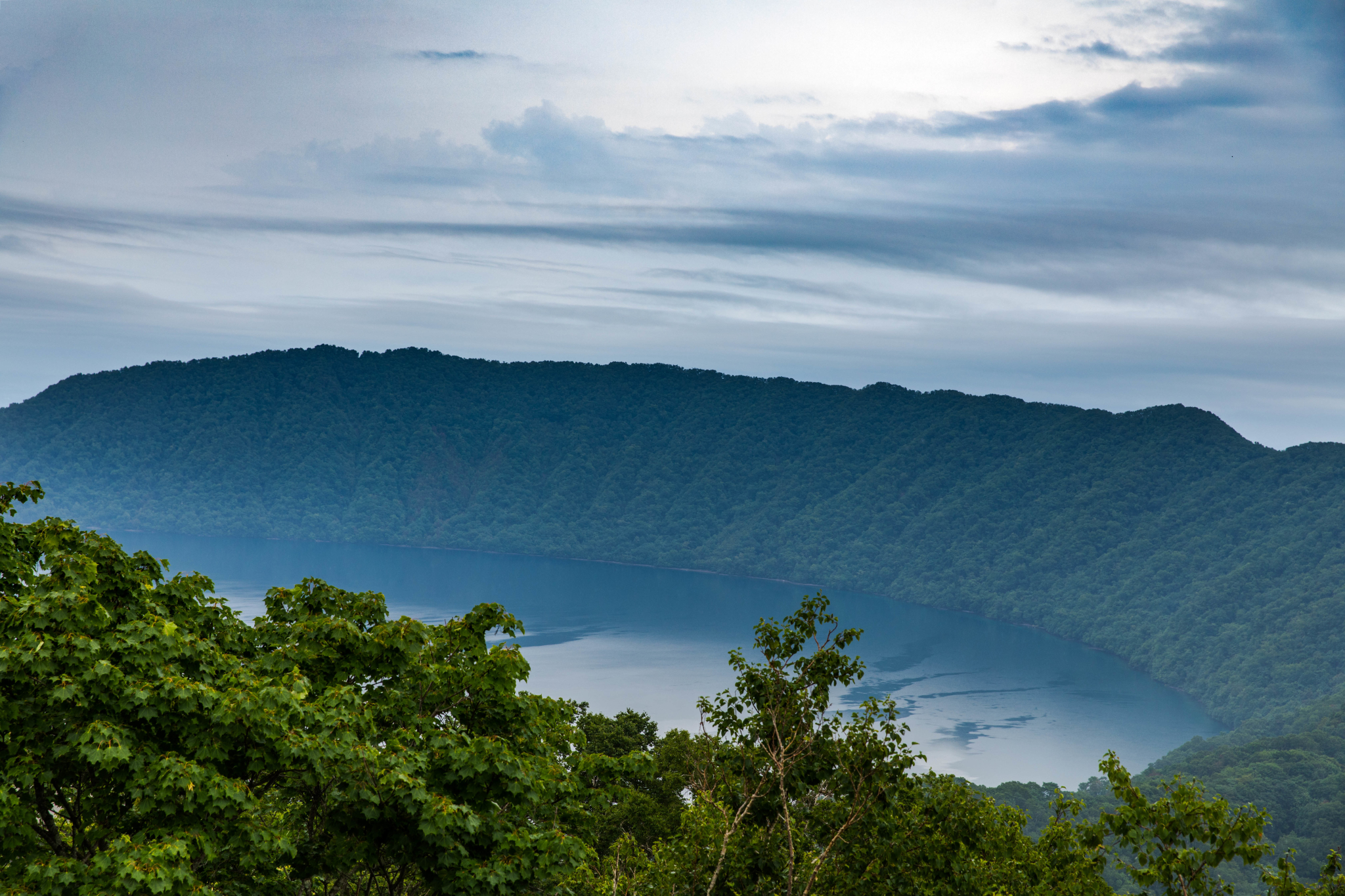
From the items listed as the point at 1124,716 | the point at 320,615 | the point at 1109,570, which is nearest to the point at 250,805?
the point at 320,615

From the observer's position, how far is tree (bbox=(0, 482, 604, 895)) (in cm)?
731

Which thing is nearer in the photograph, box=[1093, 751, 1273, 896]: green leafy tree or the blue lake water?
Result: box=[1093, 751, 1273, 896]: green leafy tree

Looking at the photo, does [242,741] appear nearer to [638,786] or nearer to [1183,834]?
[1183,834]

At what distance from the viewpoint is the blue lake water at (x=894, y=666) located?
10231 centimetres

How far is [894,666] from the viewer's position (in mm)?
136500

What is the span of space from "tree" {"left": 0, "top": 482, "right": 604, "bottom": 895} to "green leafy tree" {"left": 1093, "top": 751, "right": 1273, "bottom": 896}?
16.8 feet

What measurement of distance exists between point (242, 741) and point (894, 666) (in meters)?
135

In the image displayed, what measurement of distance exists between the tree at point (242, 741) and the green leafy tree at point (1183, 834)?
513 centimetres

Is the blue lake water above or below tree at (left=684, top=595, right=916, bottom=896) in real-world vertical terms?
below

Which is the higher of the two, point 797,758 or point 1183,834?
point 797,758

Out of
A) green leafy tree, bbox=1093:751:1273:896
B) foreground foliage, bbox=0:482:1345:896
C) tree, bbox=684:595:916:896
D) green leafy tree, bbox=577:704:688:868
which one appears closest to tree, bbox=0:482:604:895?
foreground foliage, bbox=0:482:1345:896

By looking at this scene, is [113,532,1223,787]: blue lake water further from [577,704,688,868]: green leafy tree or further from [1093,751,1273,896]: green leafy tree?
[1093,751,1273,896]: green leafy tree

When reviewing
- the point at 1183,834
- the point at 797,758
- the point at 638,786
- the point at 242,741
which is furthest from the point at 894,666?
the point at 242,741

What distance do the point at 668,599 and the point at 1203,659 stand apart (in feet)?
272
